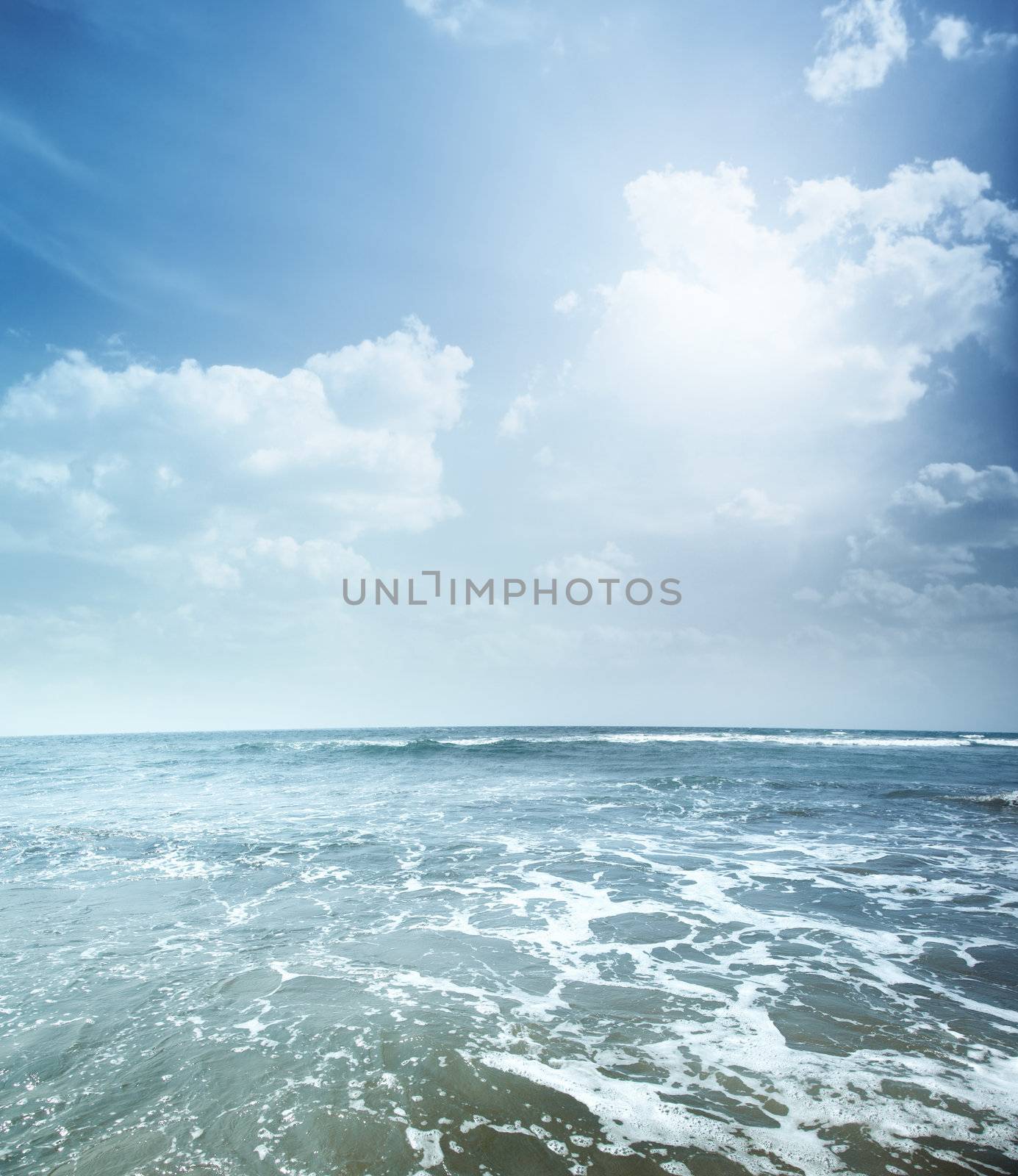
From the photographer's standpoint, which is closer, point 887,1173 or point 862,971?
point 887,1173

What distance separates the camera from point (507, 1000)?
6.94m

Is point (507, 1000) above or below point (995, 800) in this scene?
above

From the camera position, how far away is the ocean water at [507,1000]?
461 centimetres

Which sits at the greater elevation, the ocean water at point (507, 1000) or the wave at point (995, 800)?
the ocean water at point (507, 1000)

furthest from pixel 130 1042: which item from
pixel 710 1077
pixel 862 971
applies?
pixel 862 971

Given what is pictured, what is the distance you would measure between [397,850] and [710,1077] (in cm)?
1028

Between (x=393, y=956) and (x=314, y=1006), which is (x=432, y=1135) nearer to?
(x=314, y=1006)

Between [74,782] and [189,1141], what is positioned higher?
[189,1141]

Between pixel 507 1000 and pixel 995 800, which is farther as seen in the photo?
pixel 995 800

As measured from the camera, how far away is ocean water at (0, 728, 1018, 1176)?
15.1 feet

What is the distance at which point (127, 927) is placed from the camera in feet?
30.2

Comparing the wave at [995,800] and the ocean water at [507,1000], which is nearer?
the ocean water at [507,1000]

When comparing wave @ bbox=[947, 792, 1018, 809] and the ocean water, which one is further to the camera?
wave @ bbox=[947, 792, 1018, 809]

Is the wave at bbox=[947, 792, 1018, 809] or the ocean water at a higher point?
the ocean water
